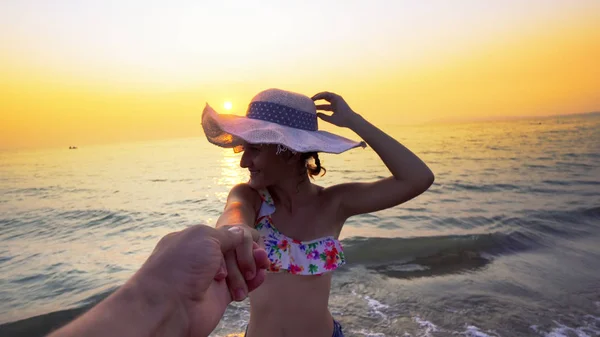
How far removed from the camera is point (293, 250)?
100 inches

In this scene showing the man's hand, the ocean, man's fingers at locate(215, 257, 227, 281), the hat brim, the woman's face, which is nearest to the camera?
the man's hand

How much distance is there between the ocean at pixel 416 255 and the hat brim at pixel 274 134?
9.09 ft

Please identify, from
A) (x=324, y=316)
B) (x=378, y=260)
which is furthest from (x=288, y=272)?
(x=378, y=260)

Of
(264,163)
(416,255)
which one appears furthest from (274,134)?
(416,255)

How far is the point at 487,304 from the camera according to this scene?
16.7 feet

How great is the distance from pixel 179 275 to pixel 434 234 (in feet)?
26.1

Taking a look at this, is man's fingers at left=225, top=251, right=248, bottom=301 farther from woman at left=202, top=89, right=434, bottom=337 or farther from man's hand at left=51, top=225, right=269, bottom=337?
woman at left=202, top=89, right=434, bottom=337

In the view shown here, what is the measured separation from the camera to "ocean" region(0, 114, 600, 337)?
4.86 m

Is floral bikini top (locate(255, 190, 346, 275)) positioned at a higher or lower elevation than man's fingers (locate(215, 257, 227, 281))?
lower

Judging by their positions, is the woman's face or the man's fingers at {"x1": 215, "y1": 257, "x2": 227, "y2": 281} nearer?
the man's fingers at {"x1": 215, "y1": 257, "x2": 227, "y2": 281}

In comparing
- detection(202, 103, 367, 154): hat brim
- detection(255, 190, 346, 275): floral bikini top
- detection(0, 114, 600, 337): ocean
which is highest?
detection(202, 103, 367, 154): hat brim

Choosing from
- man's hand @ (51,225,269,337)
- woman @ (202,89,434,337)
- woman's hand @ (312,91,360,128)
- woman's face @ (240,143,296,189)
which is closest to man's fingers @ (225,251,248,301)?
man's hand @ (51,225,269,337)

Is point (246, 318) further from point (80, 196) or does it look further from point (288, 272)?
point (80, 196)

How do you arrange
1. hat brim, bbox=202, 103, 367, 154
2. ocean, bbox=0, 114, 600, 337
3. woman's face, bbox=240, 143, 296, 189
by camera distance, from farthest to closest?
1. ocean, bbox=0, 114, 600, 337
2. woman's face, bbox=240, 143, 296, 189
3. hat brim, bbox=202, 103, 367, 154
